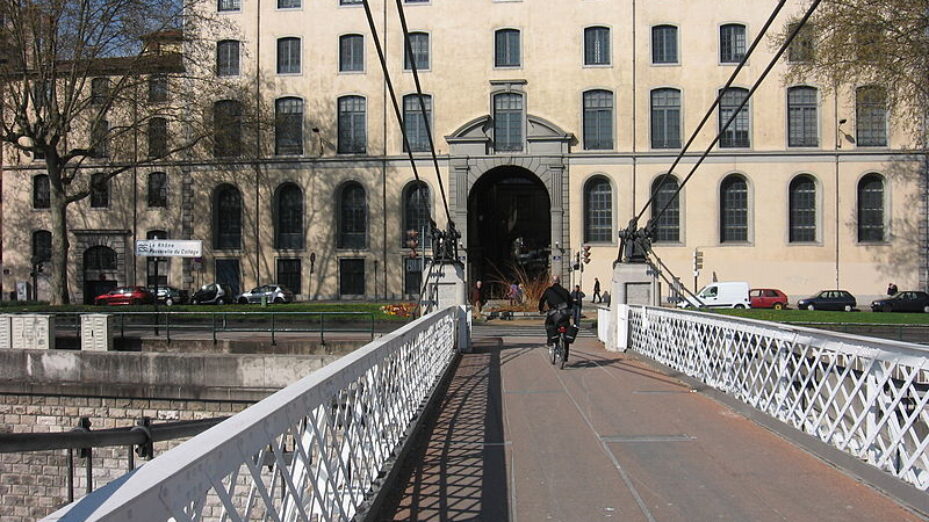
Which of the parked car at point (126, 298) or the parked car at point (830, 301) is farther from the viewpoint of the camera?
the parked car at point (126, 298)

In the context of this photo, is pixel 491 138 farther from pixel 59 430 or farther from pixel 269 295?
pixel 59 430

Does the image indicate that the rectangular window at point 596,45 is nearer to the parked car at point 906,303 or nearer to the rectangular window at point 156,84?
the parked car at point 906,303

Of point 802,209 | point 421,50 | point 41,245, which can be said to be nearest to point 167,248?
point 421,50

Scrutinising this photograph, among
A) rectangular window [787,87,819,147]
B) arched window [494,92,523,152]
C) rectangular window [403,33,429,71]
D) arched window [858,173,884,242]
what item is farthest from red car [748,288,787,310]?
rectangular window [403,33,429,71]

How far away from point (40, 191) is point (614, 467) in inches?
2067

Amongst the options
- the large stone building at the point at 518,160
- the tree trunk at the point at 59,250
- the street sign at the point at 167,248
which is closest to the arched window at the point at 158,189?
the large stone building at the point at 518,160

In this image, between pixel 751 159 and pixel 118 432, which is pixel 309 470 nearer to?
pixel 118 432

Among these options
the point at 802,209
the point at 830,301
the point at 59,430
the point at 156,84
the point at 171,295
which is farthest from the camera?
the point at 802,209

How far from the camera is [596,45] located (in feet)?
154

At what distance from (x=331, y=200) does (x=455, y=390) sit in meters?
37.7

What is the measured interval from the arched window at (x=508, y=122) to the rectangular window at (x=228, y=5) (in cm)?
1702

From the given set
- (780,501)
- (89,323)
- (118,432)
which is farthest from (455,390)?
(89,323)

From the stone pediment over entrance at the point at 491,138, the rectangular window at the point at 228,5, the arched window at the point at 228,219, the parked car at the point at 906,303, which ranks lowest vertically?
the parked car at the point at 906,303

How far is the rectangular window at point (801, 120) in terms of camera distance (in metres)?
46.0
